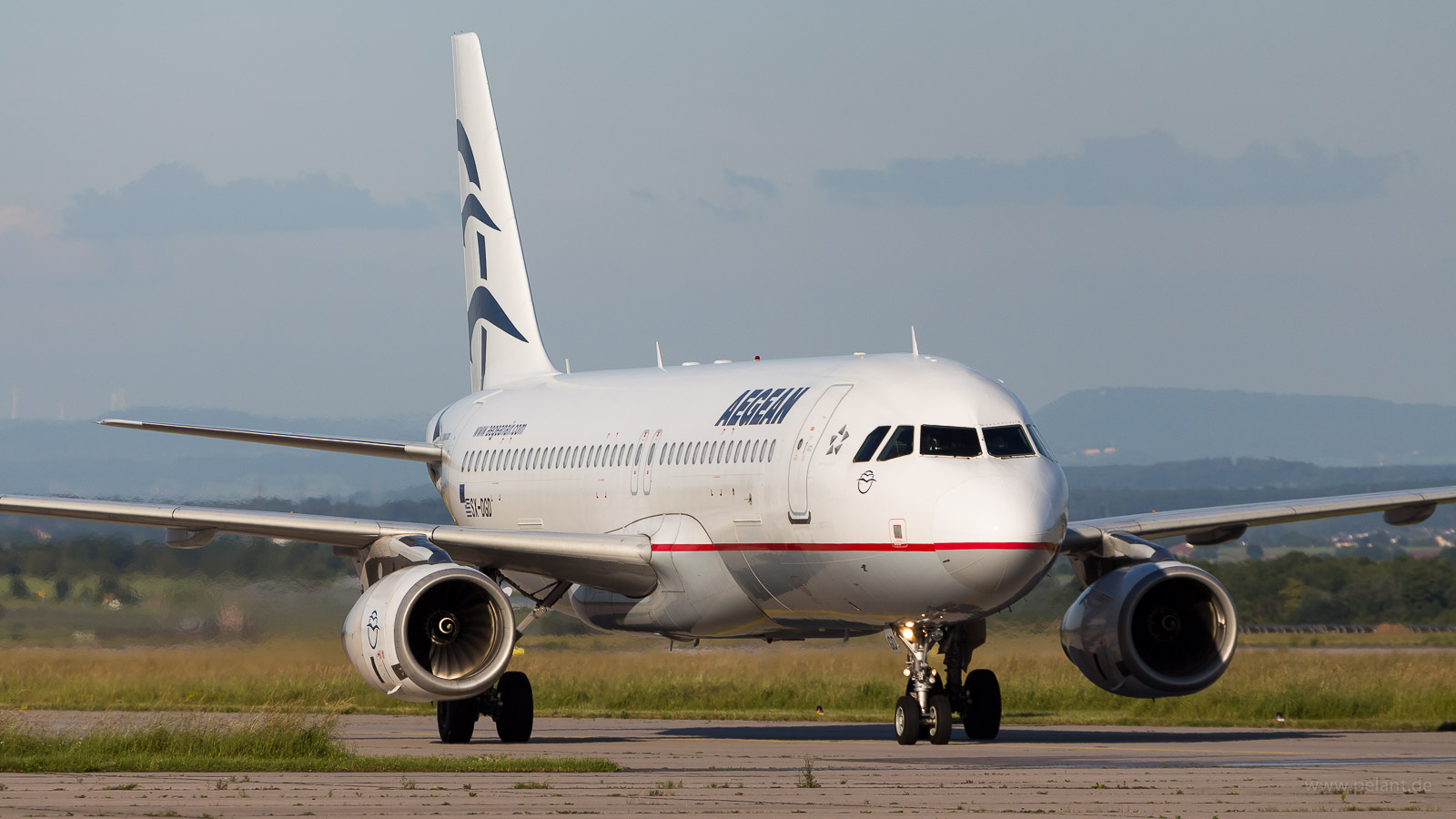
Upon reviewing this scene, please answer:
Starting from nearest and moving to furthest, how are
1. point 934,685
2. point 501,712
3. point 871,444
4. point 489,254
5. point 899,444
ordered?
point 899,444 → point 871,444 → point 934,685 → point 501,712 → point 489,254

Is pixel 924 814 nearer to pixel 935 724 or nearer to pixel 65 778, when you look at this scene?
pixel 65 778

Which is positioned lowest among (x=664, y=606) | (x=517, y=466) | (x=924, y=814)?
(x=924, y=814)

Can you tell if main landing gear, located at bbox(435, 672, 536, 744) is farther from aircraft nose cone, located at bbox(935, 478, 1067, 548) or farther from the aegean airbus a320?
aircraft nose cone, located at bbox(935, 478, 1067, 548)

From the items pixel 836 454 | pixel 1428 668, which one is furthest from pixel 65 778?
pixel 1428 668

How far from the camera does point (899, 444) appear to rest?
19.8m

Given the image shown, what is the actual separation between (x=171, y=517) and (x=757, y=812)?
11806 mm

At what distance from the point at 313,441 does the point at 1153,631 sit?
11.1 meters

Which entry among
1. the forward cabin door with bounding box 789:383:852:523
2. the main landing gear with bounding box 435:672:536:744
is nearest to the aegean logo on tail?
the main landing gear with bounding box 435:672:536:744

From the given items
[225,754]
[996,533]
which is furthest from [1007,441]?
[225,754]

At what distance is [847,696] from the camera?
1189 inches

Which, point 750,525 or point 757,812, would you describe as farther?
point 750,525

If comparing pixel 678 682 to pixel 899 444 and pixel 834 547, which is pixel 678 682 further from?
pixel 899 444

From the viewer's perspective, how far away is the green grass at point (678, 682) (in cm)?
2897

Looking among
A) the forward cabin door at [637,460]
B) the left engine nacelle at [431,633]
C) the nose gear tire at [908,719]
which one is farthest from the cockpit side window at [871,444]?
the forward cabin door at [637,460]
